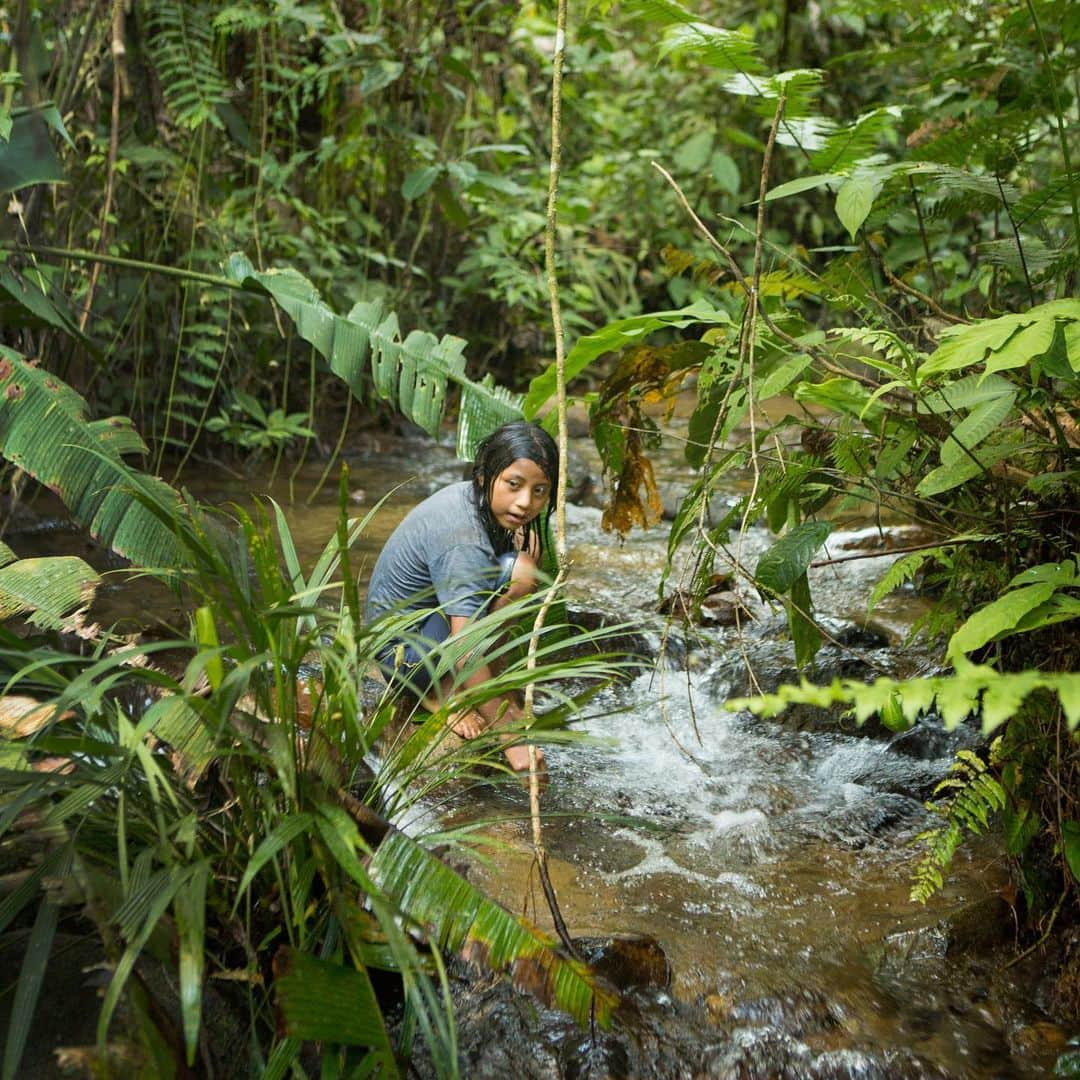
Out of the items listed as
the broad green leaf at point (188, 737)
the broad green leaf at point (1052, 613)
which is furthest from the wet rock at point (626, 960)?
the broad green leaf at point (1052, 613)

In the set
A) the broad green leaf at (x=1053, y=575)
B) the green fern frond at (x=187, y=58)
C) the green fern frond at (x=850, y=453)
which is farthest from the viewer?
the green fern frond at (x=187, y=58)

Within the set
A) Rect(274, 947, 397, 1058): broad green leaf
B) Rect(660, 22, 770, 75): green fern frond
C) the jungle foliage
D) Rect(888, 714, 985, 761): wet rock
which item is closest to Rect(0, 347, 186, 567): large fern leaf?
the jungle foliage

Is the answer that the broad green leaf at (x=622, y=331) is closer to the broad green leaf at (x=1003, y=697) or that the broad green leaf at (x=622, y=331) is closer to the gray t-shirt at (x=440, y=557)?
the gray t-shirt at (x=440, y=557)

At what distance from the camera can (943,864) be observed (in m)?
2.26

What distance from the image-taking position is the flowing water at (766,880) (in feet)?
6.76

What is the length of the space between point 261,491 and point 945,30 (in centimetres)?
442

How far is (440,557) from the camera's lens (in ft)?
10.9

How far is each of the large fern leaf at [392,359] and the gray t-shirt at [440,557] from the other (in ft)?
0.66

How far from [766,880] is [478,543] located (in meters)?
1.28

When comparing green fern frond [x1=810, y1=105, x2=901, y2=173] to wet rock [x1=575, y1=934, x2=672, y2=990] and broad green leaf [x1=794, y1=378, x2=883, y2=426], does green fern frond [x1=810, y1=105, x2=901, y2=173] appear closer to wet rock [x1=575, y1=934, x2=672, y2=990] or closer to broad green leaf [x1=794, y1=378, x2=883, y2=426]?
Answer: broad green leaf [x1=794, y1=378, x2=883, y2=426]

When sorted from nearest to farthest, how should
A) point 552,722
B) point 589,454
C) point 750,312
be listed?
point 552,722, point 750,312, point 589,454

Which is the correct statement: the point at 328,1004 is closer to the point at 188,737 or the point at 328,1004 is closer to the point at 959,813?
the point at 188,737

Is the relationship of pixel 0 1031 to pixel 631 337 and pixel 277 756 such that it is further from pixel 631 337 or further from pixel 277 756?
pixel 631 337

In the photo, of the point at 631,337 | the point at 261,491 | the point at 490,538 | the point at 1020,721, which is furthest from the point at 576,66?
the point at 1020,721
